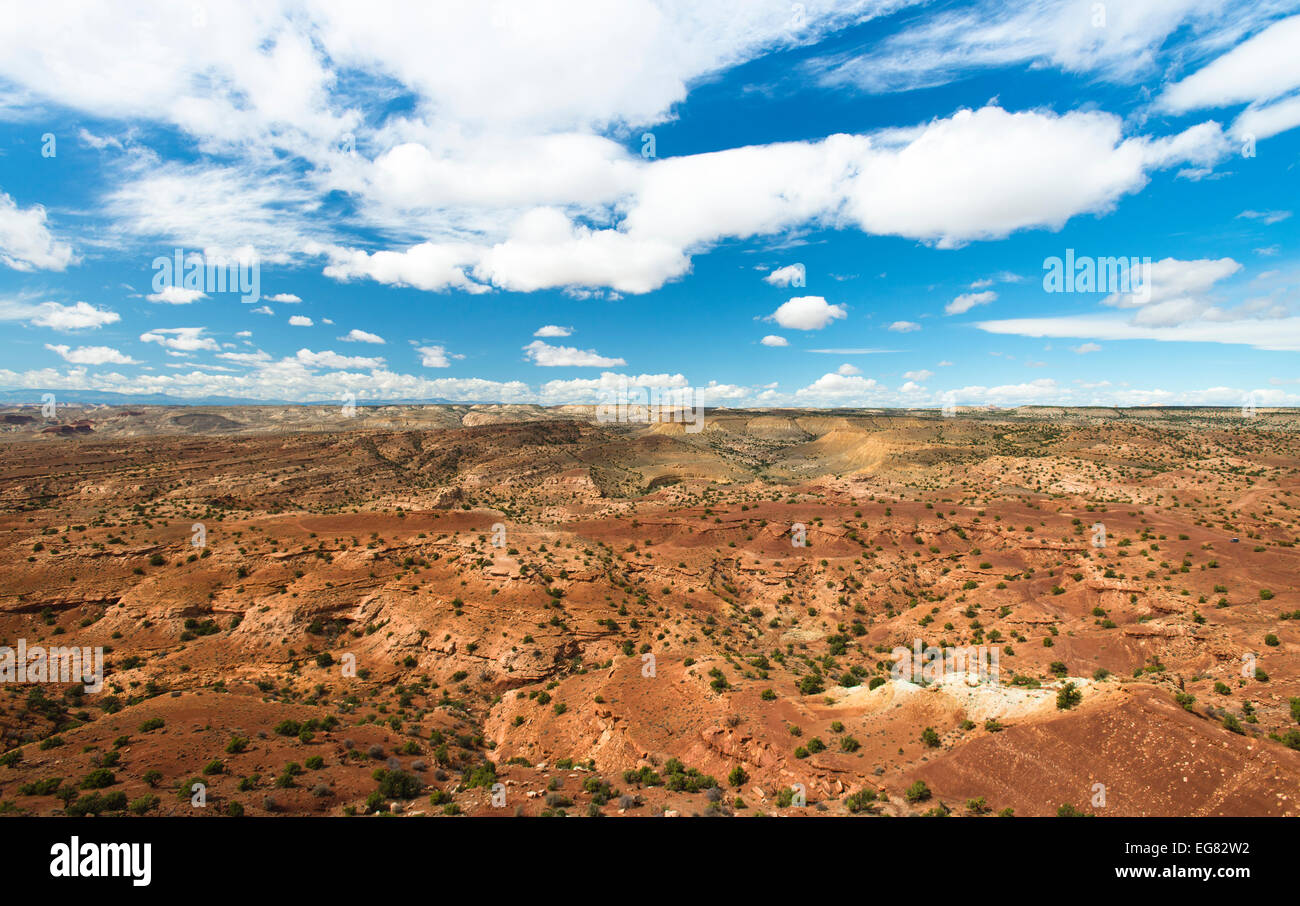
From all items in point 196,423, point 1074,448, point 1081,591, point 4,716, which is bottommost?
point 4,716

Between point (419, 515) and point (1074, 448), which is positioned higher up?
point (1074, 448)

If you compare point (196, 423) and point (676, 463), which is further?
point (196, 423)

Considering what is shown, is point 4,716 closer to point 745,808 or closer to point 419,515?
point 419,515

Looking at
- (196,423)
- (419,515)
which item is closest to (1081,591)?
(419,515)

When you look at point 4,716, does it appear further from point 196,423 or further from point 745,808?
point 196,423

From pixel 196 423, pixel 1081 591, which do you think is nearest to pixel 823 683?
pixel 1081 591

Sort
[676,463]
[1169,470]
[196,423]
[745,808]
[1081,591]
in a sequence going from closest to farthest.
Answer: [745,808]
[1081,591]
[1169,470]
[676,463]
[196,423]
